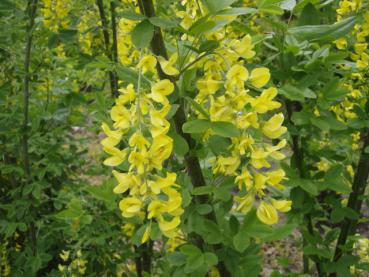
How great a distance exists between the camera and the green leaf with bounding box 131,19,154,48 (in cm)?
107

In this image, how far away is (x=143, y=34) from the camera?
109cm

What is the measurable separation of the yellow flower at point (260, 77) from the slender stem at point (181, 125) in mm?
205

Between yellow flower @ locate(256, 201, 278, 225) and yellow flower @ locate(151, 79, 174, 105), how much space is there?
35cm

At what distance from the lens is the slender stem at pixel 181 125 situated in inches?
45.5

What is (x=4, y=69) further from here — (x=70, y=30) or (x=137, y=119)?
(x=137, y=119)

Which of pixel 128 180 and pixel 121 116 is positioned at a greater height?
pixel 121 116

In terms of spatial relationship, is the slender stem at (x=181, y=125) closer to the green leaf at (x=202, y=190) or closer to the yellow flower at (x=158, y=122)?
→ the green leaf at (x=202, y=190)

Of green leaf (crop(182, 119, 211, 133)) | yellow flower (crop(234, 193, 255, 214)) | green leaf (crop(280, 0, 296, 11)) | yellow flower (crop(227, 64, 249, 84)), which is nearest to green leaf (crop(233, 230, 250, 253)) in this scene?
yellow flower (crop(234, 193, 255, 214))

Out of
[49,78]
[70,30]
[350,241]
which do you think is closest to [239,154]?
[350,241]

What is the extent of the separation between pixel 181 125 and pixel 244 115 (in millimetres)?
220

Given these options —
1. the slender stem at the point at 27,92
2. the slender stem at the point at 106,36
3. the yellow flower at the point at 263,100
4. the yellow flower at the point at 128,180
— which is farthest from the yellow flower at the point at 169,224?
the slender stem at the point at 106,36

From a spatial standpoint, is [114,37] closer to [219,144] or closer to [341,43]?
[341,43]

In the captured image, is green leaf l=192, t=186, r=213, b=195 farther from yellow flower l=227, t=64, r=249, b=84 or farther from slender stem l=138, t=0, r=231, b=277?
yellow flower l=227, t=64, r=249, b=84

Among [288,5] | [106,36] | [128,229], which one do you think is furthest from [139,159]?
[106,36]
